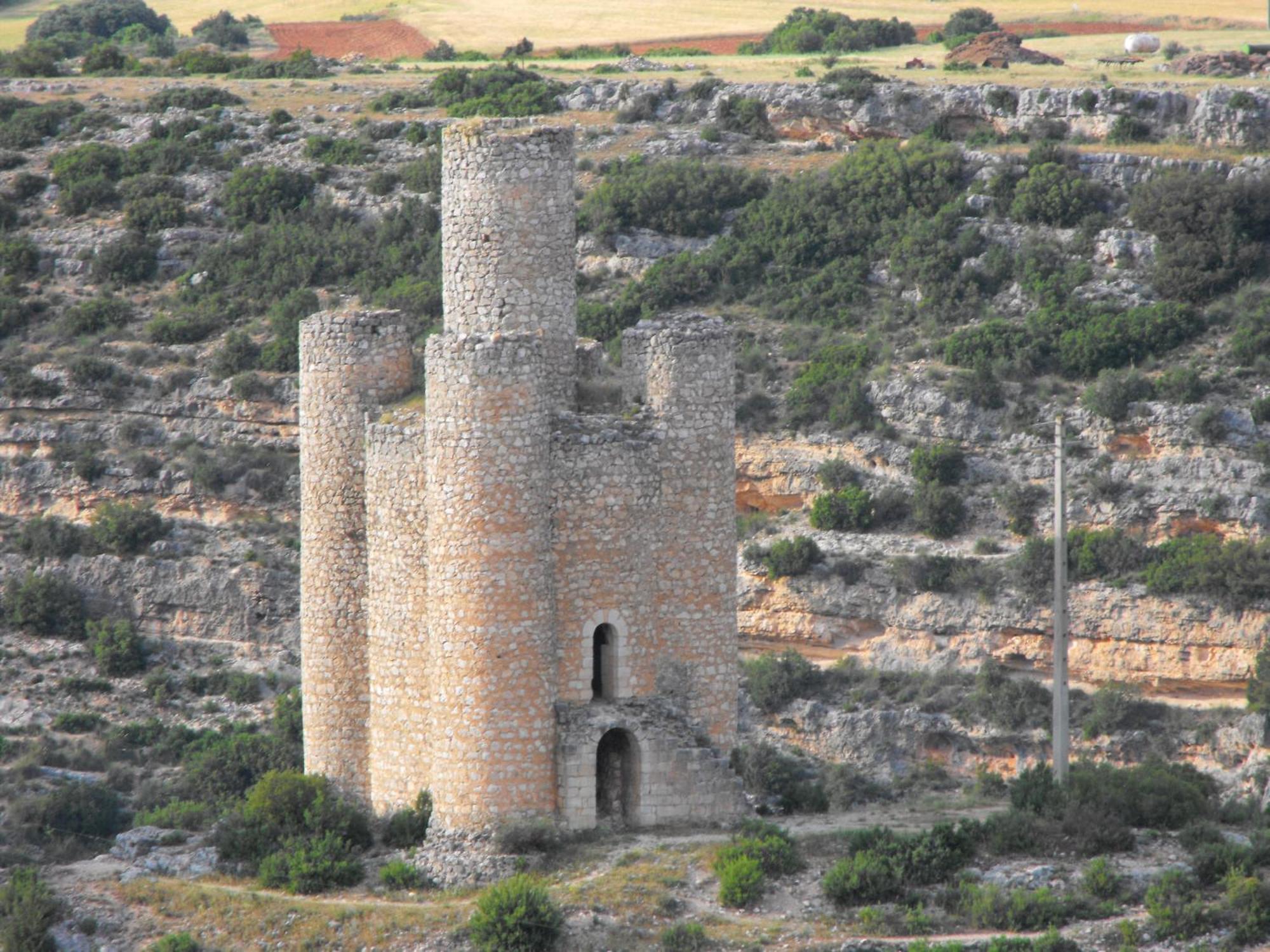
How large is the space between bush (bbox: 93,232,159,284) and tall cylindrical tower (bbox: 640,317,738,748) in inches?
1359

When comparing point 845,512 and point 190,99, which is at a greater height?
point 190,99

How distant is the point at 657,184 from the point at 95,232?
51.2 feet

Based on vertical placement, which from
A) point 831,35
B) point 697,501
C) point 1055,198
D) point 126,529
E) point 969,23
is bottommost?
point 126,529

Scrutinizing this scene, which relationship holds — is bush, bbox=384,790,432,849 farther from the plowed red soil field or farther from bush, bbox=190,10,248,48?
bush, bbox=190,10,248,48

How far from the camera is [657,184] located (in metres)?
61.4

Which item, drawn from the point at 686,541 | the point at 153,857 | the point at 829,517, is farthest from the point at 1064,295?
the point at 153,857

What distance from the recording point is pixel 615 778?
30.0 meters

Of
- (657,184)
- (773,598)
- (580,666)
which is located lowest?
(773,598)

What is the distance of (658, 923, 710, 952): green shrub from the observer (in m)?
A: 26.8

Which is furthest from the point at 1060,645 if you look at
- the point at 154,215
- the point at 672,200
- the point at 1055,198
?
the point at 154,215

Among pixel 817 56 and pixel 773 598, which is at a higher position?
pixel 817 56

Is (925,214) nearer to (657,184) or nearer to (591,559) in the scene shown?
(657,184)

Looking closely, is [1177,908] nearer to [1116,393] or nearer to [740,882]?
[740,882]

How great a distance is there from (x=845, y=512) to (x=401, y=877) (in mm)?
24154
